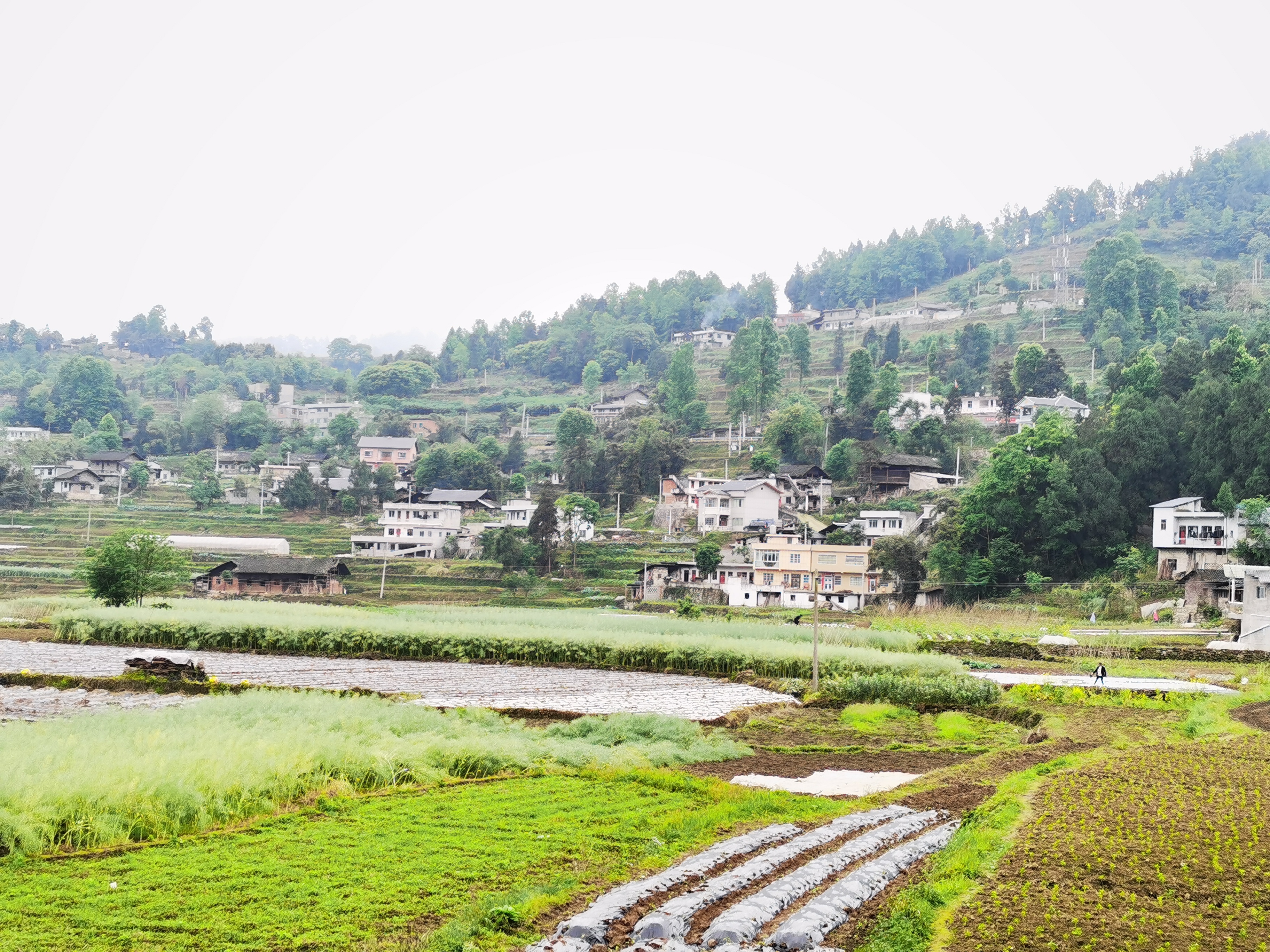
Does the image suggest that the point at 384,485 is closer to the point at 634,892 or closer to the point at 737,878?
the point at 737,878

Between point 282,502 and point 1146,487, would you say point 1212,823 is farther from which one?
point 282,502

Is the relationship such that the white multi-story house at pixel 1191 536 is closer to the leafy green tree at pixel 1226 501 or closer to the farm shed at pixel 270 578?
the leafy green tree at pixel 1226 501

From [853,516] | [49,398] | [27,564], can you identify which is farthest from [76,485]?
[853,516]

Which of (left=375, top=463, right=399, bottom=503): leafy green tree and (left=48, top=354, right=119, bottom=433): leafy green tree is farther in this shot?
(left=48, top=354, right=119, bottom=433): leafy green tree

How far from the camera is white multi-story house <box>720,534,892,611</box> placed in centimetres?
6009

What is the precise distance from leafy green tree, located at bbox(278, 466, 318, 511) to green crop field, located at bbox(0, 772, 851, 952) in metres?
72.0

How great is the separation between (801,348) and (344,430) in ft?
140

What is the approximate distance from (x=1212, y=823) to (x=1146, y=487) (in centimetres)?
5354

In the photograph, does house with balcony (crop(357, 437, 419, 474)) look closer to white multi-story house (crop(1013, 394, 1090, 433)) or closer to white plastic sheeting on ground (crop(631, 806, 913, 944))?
white multi-story house (crop(1013, 394, 1090, 433))

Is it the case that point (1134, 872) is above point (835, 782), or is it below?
above

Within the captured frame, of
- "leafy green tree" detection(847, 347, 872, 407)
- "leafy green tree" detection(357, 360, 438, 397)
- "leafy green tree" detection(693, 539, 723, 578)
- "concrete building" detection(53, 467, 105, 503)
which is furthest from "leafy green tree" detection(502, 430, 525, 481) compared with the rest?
"leafy green tree" detection(693, 539, 723, 578)

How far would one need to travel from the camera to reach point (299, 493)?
82.6 metres

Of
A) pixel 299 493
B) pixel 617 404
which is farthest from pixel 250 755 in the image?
pixel 617 404

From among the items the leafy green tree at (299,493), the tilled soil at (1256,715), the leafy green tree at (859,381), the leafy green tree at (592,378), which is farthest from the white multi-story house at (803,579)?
the leafy green tree at (592,378)
